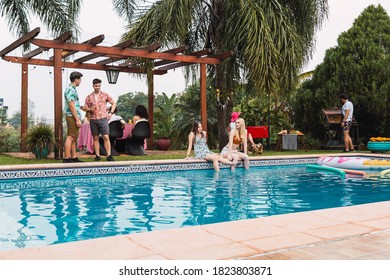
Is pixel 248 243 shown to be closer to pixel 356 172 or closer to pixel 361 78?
pixel 356 172

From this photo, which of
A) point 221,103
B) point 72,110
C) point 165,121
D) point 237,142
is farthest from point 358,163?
point 165,121

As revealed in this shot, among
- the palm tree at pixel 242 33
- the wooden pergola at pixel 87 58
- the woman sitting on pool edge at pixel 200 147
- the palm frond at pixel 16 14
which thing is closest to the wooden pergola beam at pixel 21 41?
the wooden pergola at pixel 87 58

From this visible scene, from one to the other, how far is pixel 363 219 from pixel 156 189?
3520mm

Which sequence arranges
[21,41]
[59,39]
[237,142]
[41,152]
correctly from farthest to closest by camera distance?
[21,41] < [41,152] < [59,39] < [237,142]

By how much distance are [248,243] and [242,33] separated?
9.85m

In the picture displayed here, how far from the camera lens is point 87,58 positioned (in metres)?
12.3

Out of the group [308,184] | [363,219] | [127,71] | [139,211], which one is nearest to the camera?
[363,219]

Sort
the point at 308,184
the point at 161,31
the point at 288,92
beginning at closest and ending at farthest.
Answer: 1. the point at 308,184
2. the point at 161,31
3. the point at 288,92

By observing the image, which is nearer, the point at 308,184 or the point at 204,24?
the point at 308,184

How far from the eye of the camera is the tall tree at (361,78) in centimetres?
1444

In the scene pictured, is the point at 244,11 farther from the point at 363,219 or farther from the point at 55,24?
the point at 363,219

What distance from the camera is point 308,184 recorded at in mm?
7039

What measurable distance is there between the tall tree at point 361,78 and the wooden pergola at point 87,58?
5184mm
